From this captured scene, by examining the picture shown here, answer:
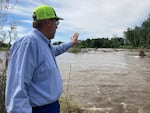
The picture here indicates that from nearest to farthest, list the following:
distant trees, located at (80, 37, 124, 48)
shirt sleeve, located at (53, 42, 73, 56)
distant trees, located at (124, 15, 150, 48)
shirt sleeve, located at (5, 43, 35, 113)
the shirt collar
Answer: shirt sleeve, located at (5, 43, 35, 113)
the shirt collar
shirt sleeve, located at (53, 42, 73, 56)
distant trees, located at (124, 15, 150, 48)
distant trees, located at (80, 37, 124, 48)

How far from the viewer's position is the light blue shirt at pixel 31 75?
8.55 feet

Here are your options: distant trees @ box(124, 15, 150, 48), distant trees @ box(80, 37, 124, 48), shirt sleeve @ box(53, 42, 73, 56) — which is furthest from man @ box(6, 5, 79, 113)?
distant trees @ box(80, 37, 124, 48)

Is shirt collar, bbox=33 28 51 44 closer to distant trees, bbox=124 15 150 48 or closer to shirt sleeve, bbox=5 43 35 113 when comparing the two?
shirt sleeve, bbox=5 43 35 113

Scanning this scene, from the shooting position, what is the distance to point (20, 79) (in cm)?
263

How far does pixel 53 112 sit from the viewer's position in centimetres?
303

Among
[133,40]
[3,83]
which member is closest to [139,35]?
[133,40]

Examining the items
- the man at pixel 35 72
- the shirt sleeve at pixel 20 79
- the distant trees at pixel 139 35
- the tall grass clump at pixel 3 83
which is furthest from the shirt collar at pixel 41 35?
the distant trees at pixel 139 35

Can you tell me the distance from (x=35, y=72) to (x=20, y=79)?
193mm

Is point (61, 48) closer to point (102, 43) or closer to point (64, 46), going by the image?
point (64, 46)

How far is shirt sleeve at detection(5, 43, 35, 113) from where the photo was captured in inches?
101

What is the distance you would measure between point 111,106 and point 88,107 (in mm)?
752

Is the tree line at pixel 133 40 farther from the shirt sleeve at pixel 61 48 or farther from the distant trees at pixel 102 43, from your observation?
the shirt sleeve at pixel 61 48

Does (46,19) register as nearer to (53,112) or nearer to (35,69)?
(35,69)

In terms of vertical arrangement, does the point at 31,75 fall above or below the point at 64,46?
below
